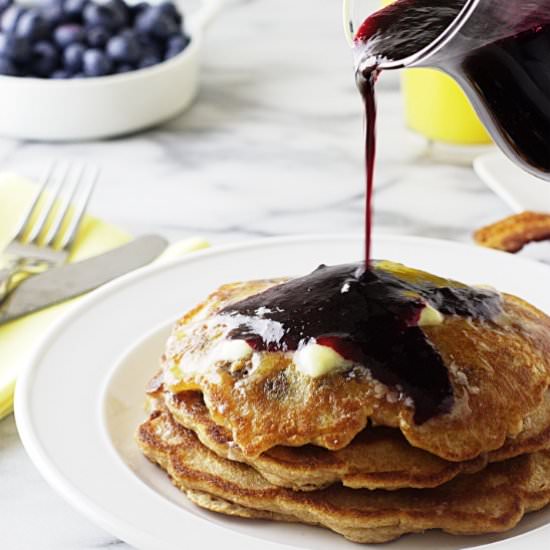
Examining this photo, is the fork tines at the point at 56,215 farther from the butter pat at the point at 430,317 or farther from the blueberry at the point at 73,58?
the butter pat at the point at 430,317

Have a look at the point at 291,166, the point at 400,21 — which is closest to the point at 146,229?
the point at 291,166

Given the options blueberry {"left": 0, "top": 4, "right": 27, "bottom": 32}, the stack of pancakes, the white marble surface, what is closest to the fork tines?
the white marble surface

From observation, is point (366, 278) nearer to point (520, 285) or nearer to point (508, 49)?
point (508, 49)

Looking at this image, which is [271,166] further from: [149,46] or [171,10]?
[171,10]

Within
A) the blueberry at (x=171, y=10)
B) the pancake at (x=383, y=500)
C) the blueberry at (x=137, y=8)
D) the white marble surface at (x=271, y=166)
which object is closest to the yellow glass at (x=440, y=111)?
the white marble surface at (x=271, y=166)

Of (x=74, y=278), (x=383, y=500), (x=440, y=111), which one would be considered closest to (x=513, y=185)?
(x=440, y=111)

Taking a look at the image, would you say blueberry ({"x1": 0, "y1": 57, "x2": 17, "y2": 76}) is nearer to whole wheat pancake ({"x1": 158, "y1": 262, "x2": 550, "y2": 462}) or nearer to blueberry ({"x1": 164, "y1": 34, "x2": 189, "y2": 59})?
blueberry ({"x1": 164, "y1": 34, "x2": 189, "y2": 59})
